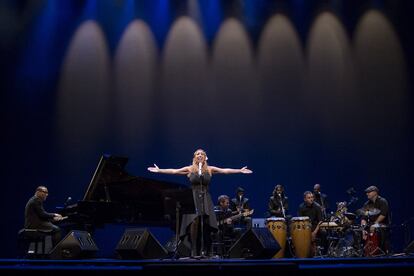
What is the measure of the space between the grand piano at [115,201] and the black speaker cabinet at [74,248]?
3.15 ft

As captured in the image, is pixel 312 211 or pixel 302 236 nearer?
pixel 302 236

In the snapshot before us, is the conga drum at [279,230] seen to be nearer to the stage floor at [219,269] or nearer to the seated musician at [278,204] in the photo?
the seated musician at [278,204]

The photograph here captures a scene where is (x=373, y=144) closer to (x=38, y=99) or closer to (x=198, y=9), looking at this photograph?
(x=198, y=9)

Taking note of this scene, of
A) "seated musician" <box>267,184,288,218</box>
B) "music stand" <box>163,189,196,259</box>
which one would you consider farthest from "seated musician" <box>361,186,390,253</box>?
"music stand" <box>163,189,196,259</box>

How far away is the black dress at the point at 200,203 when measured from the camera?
816 cm

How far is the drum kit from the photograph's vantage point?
9.64 metres

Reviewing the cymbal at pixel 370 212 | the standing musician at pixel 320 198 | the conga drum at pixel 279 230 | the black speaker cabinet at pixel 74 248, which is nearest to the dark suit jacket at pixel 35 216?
the black speaker cabinet at pixel 74 248

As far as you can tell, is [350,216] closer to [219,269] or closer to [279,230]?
[279,230]

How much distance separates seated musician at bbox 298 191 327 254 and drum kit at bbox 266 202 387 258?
0.12m

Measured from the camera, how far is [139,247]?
7.61 meters

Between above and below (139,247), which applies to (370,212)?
above

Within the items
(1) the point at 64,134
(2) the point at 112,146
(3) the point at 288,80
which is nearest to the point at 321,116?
(3) the point at 288,80

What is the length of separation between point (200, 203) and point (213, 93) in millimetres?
5731

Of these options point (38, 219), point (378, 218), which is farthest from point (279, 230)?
point (38, 219)
